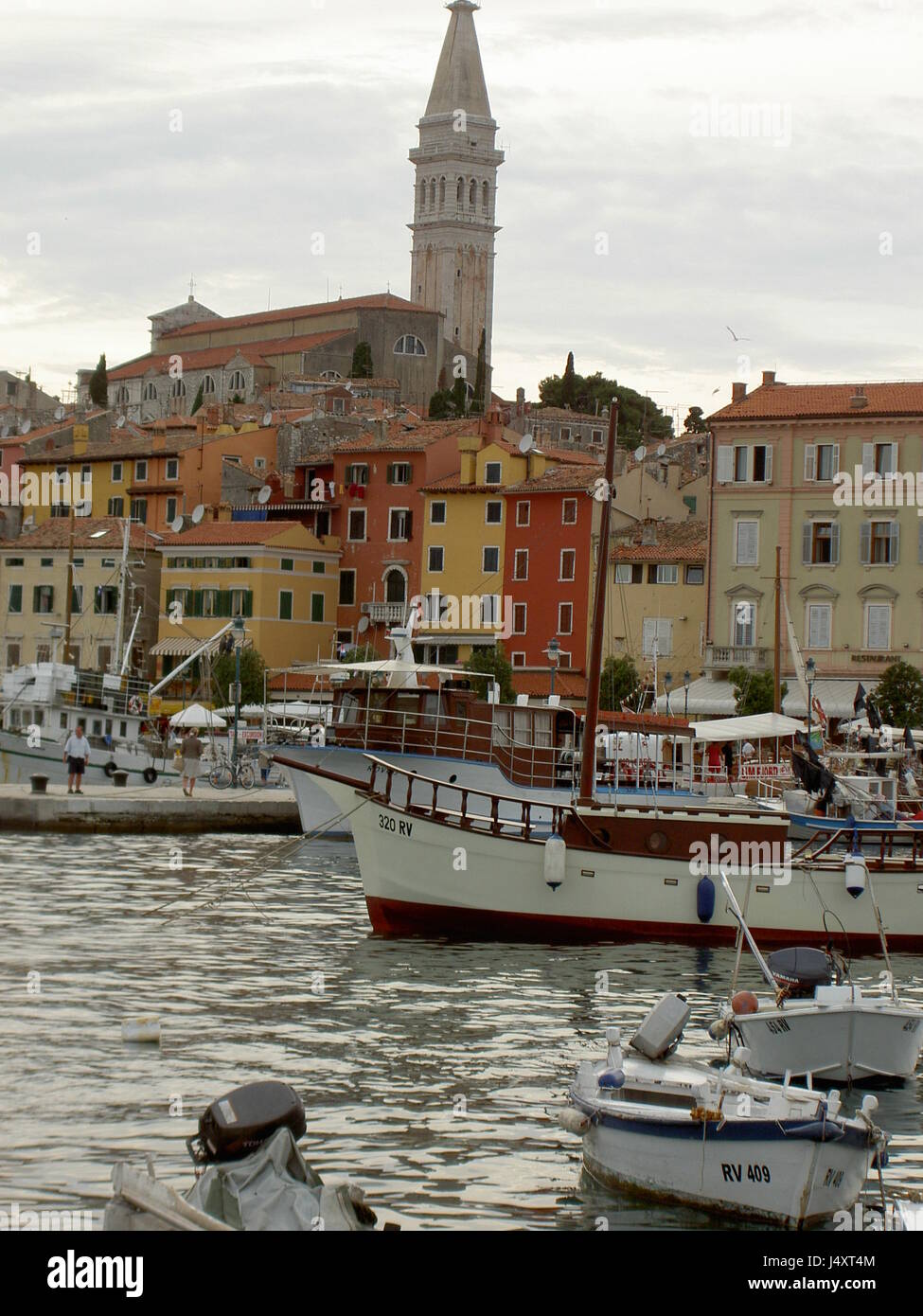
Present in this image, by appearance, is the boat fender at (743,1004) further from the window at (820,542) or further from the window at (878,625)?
the window at (820,542)

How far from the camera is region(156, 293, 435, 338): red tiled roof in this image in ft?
440

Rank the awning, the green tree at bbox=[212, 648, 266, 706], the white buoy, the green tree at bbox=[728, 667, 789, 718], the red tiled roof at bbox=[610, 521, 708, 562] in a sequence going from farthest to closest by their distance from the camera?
the awning → the green tree at bbox=[212, 648, 266, 706] → the red tiled roof at bbox=[610, 521, 708, 562] → the green tree at bbox=[728, 667, 789, 718] → the white buoy

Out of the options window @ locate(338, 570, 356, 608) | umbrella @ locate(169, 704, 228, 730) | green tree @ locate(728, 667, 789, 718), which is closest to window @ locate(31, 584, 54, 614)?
window @ locate(338, 570, 356, 608)

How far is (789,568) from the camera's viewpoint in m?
63.0

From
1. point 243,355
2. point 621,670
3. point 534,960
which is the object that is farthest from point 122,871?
point 243,355

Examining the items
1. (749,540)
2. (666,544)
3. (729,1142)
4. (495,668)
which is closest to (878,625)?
(749,540)

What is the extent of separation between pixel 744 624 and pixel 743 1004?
48983mm

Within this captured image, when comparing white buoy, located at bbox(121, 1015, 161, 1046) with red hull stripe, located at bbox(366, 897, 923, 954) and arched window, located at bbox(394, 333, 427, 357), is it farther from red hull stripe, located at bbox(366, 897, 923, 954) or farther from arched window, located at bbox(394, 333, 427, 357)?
arched window, located at bbox(394, 333, 427, 357)

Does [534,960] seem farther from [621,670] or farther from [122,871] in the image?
[621,670]

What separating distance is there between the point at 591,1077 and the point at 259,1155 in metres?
3.03

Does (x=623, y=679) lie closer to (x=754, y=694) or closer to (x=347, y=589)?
(x=754, y=694)

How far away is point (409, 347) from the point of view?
5290 inches

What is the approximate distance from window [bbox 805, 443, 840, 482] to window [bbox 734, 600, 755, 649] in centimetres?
448

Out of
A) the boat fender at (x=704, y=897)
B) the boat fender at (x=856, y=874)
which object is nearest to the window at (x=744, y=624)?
the boat fender at (x=704, y=897)
